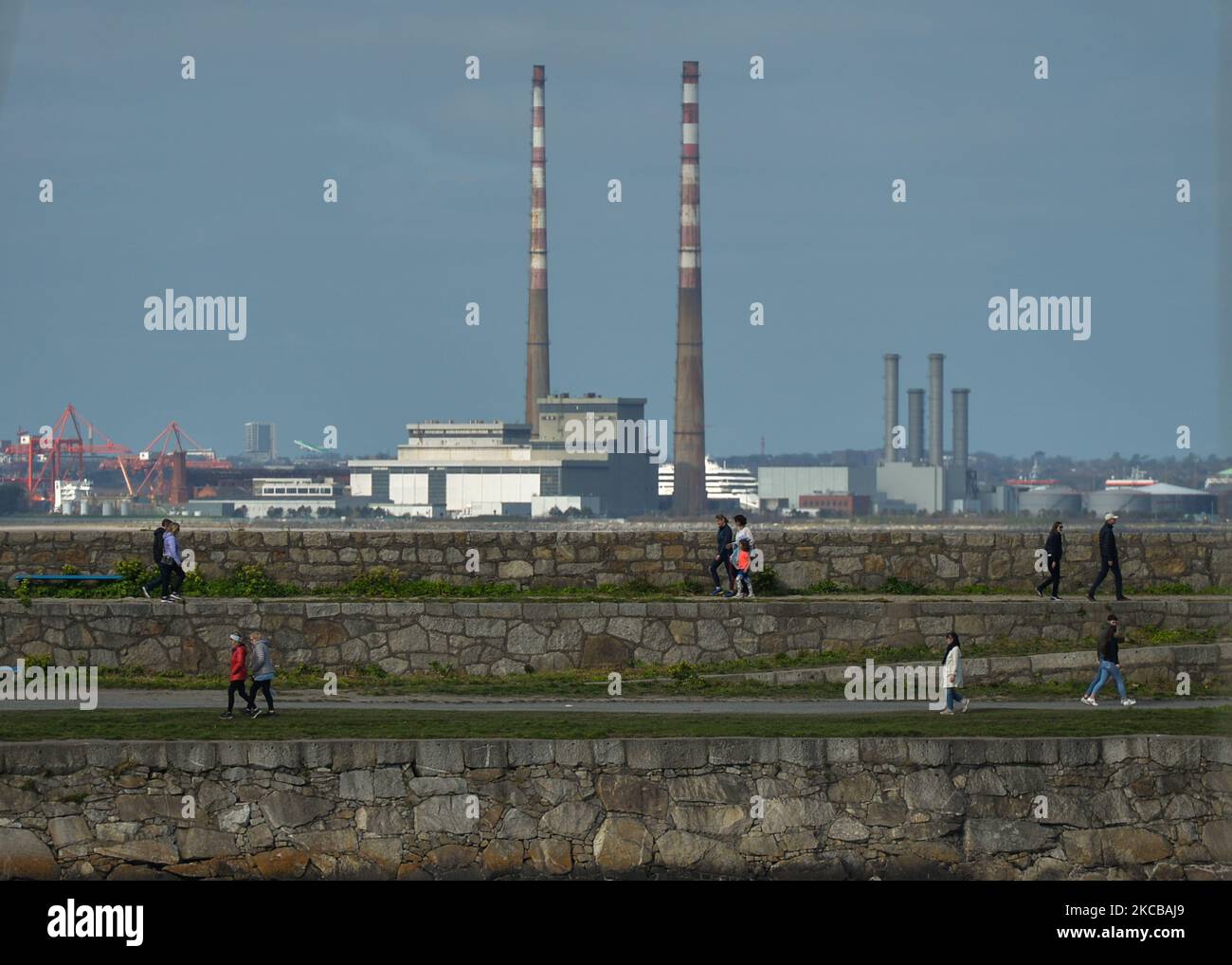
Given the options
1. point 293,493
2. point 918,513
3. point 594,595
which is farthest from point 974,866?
point 293,493

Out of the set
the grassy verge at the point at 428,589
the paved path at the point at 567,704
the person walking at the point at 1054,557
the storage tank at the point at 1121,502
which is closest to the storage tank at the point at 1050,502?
the storage tank at the point at 1121,502

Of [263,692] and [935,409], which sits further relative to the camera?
[935,409]

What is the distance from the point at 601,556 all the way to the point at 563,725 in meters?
8.78

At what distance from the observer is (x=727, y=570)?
28094 millimetres

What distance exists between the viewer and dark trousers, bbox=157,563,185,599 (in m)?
26.1

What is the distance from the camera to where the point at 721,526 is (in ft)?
91.0

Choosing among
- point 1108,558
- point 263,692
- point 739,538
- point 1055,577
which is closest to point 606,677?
point 739,538

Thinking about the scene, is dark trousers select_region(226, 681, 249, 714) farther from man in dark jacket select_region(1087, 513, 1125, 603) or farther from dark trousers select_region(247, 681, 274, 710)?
man in dark jacket select_region(1087, 513, 1125, 603)

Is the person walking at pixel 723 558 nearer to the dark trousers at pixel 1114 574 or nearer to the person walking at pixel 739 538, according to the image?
the person walking at pixel 739 538

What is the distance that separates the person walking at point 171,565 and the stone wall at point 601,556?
1.38 m

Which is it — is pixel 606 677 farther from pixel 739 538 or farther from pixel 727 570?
pixel 727 570

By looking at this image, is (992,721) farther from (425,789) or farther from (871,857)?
(425,789)
